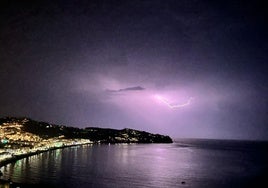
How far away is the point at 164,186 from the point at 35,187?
30.5m

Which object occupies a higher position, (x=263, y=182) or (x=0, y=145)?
(x=0, y=145)

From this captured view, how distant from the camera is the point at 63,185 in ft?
222

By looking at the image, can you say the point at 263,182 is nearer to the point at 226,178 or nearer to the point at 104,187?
the point at 226,178

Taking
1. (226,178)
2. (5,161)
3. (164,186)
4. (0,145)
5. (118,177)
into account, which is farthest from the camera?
(0,145)

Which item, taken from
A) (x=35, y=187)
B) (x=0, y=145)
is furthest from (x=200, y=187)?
(x=0, y=145)

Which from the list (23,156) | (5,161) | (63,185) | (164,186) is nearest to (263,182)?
(164,186)

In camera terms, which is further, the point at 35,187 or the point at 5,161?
the point at 5,161

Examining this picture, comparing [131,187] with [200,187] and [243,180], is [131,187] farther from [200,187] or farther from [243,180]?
[243,180]

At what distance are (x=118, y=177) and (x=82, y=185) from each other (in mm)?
16475

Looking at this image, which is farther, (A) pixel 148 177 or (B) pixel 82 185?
(A) pixel 148 177

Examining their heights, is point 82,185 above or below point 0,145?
below

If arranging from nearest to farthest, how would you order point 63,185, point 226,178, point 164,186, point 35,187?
point 35,187
point 63,185
point 164,186
point 226,178

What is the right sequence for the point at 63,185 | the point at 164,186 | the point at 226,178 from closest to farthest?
the point at 63,185
the point at 164,186
the point at 226,178

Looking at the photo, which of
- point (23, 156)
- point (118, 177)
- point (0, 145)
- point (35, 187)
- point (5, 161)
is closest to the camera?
point (35, 187)
